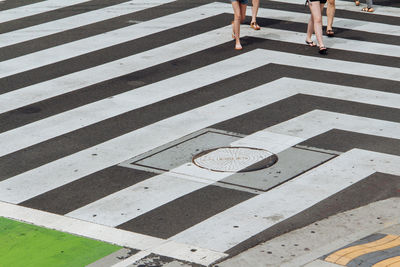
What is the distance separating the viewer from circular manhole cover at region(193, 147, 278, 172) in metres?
10.9

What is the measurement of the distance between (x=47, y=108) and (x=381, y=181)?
532 cm

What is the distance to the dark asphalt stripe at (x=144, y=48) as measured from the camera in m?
14.7

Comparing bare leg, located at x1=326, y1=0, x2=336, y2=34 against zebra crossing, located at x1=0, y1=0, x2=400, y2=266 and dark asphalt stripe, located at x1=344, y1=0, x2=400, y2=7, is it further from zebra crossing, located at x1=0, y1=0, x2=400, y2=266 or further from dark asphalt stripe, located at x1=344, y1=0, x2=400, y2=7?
dark asphalt stripe, located at x1=344, y1=0, x2=400, y2=7

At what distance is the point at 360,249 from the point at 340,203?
4.16 feet

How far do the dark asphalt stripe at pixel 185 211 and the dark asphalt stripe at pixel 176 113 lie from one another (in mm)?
2089

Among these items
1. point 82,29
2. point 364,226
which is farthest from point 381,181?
point 82,29

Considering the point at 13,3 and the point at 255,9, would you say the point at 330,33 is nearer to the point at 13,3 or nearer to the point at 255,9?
the point at 255,9

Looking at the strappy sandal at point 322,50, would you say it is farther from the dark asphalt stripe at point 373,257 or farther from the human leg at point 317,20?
the dark asphalt stripe at point 373,257

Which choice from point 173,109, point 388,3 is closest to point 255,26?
point 388,3

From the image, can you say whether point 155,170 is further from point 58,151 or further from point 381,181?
point 381,181

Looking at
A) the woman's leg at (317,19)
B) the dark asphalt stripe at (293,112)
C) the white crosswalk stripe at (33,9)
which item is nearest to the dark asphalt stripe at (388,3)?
the woman's leg at (317,19)

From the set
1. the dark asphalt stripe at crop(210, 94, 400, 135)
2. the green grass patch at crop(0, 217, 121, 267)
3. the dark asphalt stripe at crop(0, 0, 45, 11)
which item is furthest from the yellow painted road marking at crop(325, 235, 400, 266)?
the dark asphalt stripe at crop(0, 0, 45, 11)

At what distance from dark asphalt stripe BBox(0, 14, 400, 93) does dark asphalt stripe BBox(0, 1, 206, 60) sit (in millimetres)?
1032

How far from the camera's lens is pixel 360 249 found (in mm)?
8570
